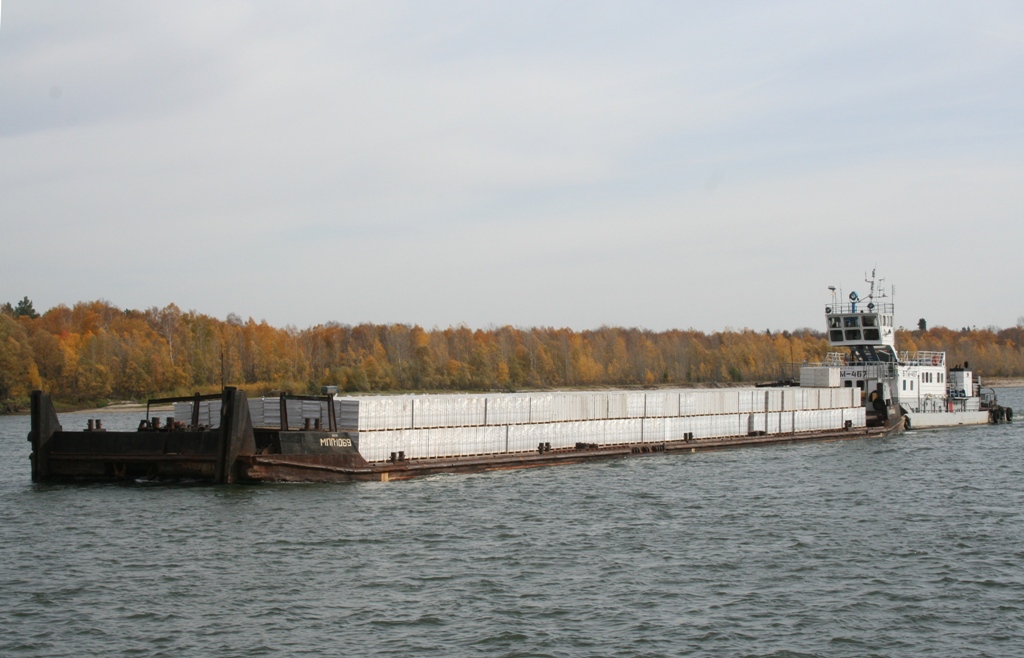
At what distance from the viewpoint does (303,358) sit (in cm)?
14925

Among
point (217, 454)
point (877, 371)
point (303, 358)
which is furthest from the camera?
point (303, 358)

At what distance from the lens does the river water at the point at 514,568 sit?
19828 millimetres

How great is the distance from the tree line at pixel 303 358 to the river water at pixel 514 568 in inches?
2607

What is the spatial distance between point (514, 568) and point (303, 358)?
12780 centimetres

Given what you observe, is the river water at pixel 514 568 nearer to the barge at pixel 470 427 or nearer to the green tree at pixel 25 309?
the barge at pixel 470 427

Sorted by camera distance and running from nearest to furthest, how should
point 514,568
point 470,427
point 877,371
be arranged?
1. point 514,568
2. point 470,427
3. point 877,371

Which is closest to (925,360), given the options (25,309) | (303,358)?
(303,358)

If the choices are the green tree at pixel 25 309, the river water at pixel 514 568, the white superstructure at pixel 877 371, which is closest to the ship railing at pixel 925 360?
the white superstructure at pixel 877 371

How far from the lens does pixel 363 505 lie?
33.8m

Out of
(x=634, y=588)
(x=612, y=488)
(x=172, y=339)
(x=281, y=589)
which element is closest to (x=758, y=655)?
(x=634, y=588)

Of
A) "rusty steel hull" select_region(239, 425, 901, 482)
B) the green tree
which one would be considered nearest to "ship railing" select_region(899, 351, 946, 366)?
"rusty steel hull" select_region(239, 425, 901, 482)

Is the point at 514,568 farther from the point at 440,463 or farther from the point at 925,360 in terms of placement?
the point at 925,360

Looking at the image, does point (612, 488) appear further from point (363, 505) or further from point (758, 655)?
A: point (758, 655)

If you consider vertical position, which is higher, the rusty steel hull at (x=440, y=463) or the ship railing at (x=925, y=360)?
the ship railing at (x=925, y=360)
